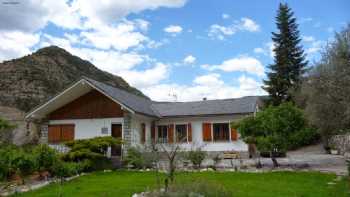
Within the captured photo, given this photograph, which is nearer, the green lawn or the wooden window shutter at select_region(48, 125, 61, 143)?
the green lawn

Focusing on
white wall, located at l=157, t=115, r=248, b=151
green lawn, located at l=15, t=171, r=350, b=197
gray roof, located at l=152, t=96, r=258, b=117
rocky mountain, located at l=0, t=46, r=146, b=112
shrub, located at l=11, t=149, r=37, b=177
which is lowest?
green lawn, located at l=15, t=171, r=350, b=197

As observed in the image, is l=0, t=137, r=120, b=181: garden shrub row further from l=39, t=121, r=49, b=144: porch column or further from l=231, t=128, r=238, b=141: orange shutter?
l=231, t=128, r=238, b=141: orange shutter

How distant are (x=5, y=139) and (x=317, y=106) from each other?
15.0 metres

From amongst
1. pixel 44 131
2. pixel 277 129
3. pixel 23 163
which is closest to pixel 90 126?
pixel 44 131

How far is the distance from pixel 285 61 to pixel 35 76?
75.1 feet

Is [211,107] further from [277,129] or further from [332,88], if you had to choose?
[332,88]

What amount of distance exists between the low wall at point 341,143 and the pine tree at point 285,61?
5.96 m

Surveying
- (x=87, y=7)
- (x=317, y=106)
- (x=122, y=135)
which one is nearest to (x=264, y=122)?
(x=317, y=106)

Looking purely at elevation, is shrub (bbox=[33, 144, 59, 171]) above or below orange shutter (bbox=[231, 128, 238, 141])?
below

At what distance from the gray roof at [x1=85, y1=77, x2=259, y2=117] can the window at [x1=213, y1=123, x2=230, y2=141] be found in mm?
849

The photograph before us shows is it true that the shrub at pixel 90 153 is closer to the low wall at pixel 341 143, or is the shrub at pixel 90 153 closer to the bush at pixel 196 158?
the bush at pixel 196 158

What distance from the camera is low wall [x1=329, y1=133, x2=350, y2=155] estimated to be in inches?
904

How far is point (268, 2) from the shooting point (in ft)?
51.1

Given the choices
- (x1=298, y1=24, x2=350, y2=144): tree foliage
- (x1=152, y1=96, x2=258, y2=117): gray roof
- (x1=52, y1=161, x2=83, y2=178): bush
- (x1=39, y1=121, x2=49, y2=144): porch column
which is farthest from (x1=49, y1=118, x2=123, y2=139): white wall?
(x1=298, y1=24, x2=350, y2=144): tree foliage
